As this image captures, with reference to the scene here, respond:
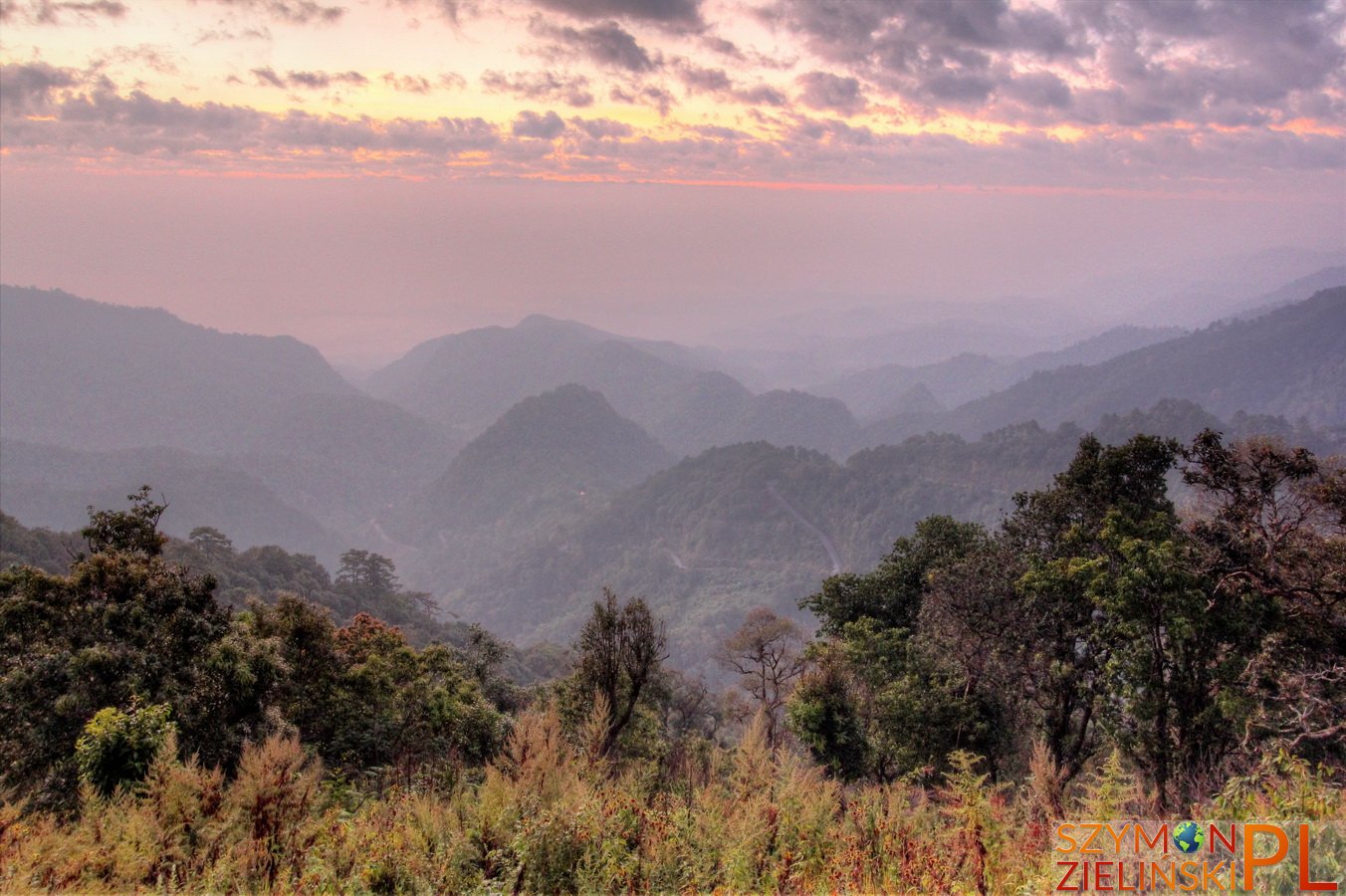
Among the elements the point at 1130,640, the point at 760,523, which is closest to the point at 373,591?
the point at 1130,640

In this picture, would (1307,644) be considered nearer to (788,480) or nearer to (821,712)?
(821,712)

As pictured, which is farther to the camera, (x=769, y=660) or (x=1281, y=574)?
(x=769, y=660)

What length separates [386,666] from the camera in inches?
650

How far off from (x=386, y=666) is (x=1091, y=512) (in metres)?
16.4

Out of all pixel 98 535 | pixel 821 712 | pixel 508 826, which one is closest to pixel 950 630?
pixel 821 712

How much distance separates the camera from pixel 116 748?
9.13m

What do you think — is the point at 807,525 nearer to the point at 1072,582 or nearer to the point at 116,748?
the point at 1072,582

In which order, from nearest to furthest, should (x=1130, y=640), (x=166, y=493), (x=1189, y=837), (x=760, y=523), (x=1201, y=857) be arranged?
(x=1201, y=857) < (x=1189, y=837) < (x=1130, y=640) < (x=760, y=523) < (x=166, y=493)

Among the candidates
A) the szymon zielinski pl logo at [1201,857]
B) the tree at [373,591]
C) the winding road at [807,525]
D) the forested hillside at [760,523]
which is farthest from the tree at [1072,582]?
the winding road at [807,525]

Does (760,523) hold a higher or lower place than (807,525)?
lower

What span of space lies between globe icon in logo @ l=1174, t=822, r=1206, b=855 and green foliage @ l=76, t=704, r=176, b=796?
10974mm

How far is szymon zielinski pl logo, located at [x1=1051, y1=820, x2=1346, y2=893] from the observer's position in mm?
5438

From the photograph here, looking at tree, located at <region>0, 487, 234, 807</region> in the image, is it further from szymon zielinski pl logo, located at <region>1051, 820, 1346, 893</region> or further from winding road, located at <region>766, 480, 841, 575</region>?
winding road, located at <region>766, 480, 841, 575</region>

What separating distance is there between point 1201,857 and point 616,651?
1282 cm
